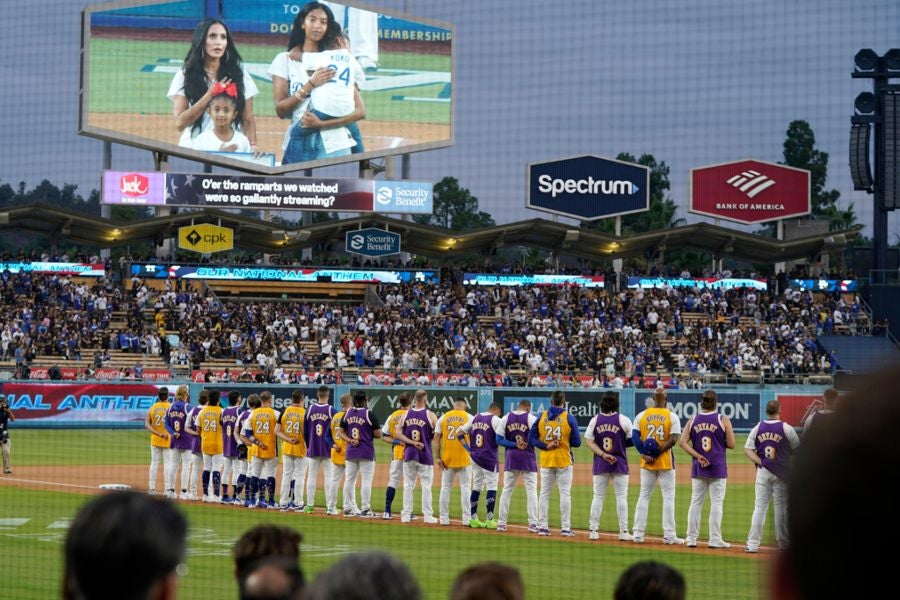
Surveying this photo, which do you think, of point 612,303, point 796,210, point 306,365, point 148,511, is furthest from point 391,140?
point 148,511

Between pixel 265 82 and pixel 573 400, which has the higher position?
pixel 265 82

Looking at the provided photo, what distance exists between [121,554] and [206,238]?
5423cm

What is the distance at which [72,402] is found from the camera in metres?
36.4

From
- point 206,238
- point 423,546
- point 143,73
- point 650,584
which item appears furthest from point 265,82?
point 650,584

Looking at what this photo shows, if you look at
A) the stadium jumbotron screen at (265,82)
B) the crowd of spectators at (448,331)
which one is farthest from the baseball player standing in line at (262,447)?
the stadium jumbotron screen at (265,82)

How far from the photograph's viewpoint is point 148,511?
2098mm

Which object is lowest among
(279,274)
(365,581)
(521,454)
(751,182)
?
(521,454)

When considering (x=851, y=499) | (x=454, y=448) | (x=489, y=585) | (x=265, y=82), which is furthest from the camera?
(x=265, y=82)

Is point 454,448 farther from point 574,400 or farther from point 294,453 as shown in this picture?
point 574,400

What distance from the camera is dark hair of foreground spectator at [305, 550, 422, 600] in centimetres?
197

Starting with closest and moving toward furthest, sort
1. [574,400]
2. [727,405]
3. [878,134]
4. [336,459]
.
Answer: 1. [336,459]
2. [574,400]
3. [727,405]
4. [878,134]

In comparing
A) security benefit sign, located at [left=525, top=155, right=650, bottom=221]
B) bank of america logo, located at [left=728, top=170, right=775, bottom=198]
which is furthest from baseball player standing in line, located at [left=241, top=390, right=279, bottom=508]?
bank of america logo, located at [left=728, top=170, right=775, bottom=198]

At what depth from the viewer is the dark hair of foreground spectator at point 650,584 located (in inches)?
137

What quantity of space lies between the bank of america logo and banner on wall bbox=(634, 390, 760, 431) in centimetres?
2603
